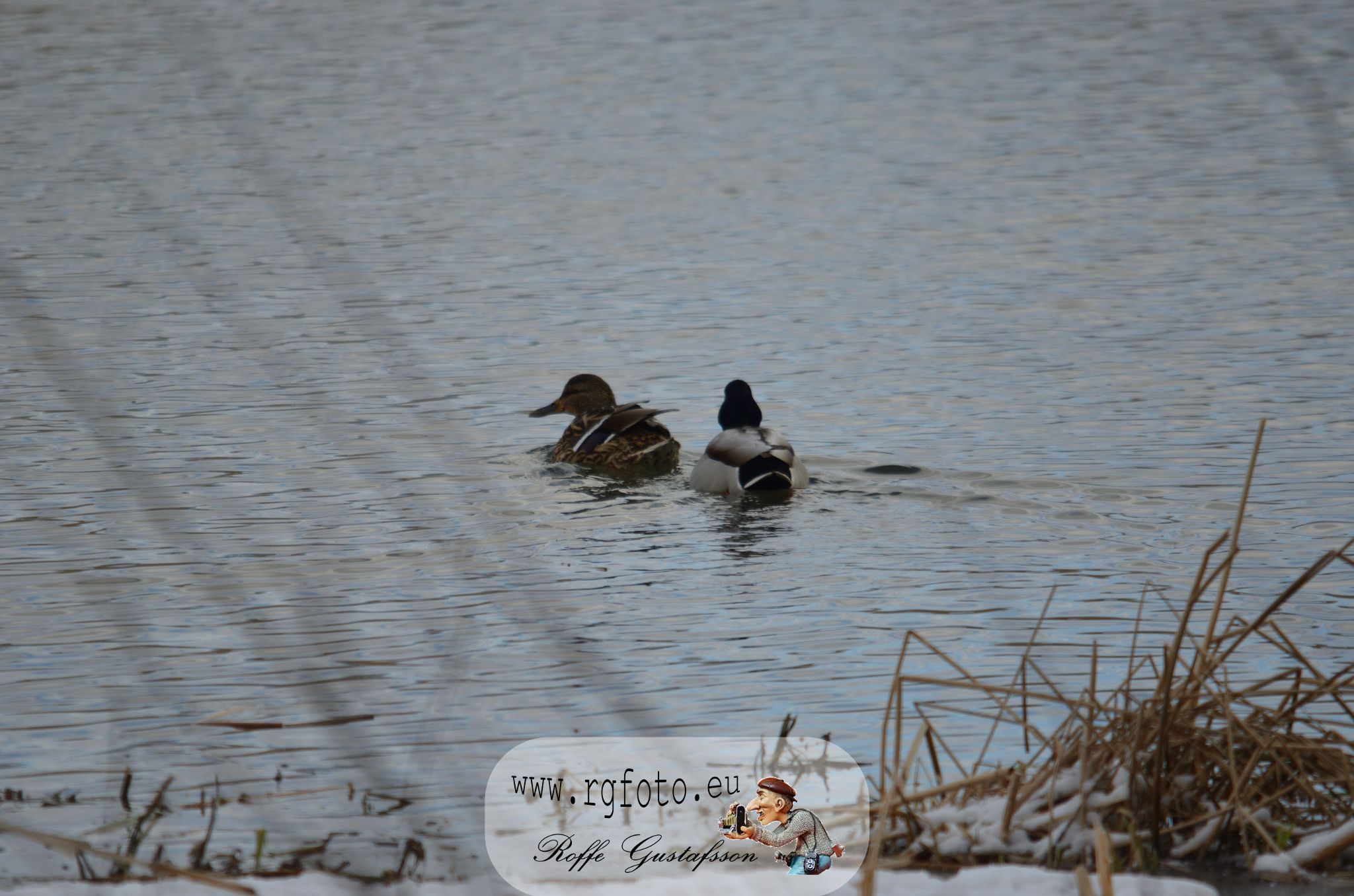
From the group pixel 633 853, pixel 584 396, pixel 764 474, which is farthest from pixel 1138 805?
pixel 584 396

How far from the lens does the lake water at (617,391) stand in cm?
688

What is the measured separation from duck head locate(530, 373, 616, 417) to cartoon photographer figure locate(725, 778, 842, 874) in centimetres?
755

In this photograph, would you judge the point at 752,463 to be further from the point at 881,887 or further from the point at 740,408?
the point at 881,887

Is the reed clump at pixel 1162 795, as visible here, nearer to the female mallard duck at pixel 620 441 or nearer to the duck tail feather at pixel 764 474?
the duck tail feather at pixel 764 474

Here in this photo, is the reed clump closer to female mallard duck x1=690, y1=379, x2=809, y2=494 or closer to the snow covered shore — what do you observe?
the snow covered shore

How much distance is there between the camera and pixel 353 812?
566cm

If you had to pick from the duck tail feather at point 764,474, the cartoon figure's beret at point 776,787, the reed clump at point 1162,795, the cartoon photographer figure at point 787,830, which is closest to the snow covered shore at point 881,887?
the reed clump at point 1162,795

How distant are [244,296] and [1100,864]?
1373 cm

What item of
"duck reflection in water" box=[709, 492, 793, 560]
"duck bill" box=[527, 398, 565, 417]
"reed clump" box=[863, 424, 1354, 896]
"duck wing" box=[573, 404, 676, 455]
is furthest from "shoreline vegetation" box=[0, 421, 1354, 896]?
"duck bill" box=[527, 398, 565, 417]

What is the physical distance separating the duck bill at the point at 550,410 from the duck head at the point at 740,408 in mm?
1562

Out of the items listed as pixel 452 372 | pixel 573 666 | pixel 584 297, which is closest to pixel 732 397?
pixel 452 372

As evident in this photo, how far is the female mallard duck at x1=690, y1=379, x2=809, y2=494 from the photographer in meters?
10.6

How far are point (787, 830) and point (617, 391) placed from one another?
915cm

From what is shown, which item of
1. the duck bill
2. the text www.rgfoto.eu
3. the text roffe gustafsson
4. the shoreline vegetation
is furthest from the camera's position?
the duck bill
